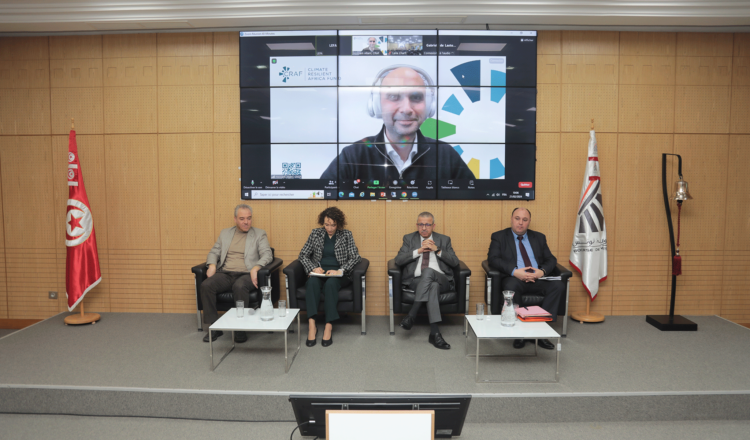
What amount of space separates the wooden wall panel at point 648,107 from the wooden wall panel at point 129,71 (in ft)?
17.4

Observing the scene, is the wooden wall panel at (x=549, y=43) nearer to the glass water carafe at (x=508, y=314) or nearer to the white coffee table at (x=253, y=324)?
the glass water carafe at (x=508, y=314)

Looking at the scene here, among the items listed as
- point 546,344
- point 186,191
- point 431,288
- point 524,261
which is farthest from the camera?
point 186,191

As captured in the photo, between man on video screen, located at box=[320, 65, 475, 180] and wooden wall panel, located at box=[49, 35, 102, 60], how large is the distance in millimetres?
3016

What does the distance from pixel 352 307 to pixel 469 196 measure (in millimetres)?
1809

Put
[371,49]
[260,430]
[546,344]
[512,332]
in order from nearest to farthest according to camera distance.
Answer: [260,430] < [512,332] < [546,344] < [371,49]

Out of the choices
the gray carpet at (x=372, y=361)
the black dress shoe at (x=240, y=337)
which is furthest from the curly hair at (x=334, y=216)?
the black dress shoe at (x=240, y=337)

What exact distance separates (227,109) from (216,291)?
2.07 metres

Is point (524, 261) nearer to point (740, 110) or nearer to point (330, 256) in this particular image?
point (330, 256)

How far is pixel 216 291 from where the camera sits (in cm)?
403

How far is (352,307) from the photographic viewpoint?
405cm

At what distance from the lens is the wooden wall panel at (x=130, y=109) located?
4.76m

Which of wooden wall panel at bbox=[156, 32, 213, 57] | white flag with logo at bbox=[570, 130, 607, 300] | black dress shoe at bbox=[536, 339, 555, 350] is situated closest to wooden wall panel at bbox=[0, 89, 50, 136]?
wooden wall panel at bbox=[156, 32, 213, 57]

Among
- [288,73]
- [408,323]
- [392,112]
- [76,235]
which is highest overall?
[288,73]

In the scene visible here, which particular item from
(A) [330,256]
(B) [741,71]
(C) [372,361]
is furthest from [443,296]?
(B) [741,71]
